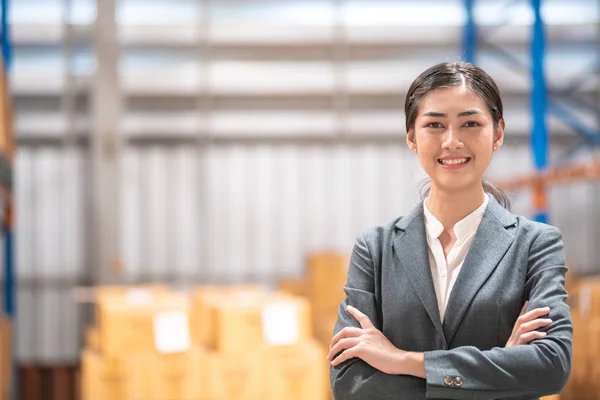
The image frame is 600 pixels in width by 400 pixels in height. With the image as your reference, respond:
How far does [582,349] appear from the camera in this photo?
7.39 m

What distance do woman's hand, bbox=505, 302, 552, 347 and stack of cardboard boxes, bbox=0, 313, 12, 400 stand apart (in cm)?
729

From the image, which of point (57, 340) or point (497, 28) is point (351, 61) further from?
point (57, 340)

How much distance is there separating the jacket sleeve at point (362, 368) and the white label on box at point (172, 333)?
4106 mm

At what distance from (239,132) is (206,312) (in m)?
4.30

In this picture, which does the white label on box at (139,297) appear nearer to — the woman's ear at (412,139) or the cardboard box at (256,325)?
the cardboard box at (256,325)

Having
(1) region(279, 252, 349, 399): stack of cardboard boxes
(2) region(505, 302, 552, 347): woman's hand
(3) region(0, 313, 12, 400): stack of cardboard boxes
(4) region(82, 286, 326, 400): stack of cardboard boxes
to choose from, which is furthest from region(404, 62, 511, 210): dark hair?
(1) region(279, 252, 349, 399): stack of cardboard boxes

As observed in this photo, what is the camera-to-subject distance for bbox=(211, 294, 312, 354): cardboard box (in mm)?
6145

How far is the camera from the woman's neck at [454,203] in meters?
1.69

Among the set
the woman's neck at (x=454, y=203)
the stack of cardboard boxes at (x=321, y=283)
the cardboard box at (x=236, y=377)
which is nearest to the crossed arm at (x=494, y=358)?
the woman's neck at (x=454, y=203)

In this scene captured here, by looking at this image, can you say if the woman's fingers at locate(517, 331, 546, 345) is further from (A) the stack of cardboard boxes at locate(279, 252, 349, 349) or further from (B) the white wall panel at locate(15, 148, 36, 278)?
(B) the white wall panel at locate(15, 148, 36, 278)

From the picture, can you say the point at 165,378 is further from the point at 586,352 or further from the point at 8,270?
the point at 8,270

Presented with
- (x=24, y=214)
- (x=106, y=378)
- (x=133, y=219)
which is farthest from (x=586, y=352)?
(x=24, y=214)

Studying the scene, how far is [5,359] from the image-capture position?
854 cm

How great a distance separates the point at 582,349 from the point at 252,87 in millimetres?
5338
